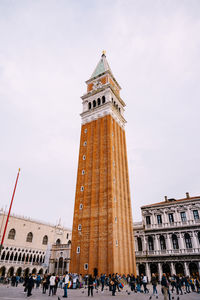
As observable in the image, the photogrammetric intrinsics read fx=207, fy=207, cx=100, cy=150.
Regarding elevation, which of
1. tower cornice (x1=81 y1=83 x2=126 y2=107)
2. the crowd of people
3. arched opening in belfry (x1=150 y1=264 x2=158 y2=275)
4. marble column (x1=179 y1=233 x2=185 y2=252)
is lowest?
the crowd of people

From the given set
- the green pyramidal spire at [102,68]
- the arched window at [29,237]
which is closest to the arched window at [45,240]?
the arched window at [29,237]

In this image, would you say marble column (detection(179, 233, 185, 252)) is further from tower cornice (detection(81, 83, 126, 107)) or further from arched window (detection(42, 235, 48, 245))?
arched window (detection(42, 235, 48, 245))

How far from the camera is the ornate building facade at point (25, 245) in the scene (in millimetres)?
43969

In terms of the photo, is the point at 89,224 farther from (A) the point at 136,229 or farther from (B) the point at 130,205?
(A) the point at 136,229

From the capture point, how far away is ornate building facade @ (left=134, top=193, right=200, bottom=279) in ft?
110

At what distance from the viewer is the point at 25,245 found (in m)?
48.1

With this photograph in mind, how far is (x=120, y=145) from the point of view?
41188 mm

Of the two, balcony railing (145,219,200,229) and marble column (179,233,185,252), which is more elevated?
balcony railing (145,219,200,229)

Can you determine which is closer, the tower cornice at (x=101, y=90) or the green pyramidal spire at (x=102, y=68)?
the tower cornice at (x=101, y=90)

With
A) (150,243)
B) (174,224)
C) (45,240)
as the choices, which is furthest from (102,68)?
(45,240)

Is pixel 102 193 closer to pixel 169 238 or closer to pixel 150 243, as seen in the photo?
pixel 150 243

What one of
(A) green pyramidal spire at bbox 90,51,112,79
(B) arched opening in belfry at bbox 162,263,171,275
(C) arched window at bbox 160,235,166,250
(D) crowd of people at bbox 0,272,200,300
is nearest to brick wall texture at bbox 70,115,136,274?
(D) crowd of people at bbox 0,272,200,300

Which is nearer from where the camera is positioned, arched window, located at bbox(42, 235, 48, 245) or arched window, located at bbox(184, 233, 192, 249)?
arched window, located at bbox(184, 233, 192, 249)

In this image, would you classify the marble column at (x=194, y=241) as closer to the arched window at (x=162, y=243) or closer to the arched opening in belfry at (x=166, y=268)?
the arched window at (x=162, y=243)
